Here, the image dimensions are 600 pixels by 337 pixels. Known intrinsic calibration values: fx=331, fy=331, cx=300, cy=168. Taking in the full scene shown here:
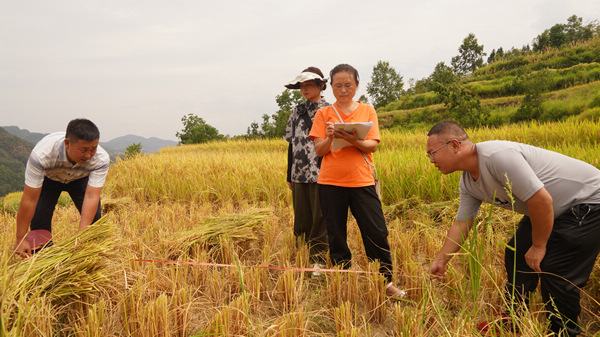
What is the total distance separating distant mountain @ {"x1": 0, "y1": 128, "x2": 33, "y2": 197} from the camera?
67562 millimetres

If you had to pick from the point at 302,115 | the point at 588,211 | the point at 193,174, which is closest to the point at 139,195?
the point at 193,174

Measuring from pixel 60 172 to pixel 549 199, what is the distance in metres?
3.19

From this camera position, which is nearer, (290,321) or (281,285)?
(290,321)

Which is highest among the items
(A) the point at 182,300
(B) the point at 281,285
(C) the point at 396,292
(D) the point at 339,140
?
(D) the point at 339,140

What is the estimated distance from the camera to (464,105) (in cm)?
1224

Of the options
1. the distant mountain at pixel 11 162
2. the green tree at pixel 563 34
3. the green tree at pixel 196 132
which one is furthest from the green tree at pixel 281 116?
the distant mountain at pixel 11 162

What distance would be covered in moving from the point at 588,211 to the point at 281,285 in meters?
1.74

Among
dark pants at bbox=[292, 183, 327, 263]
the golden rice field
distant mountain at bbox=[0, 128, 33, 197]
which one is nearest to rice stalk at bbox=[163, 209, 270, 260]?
the golden rice field

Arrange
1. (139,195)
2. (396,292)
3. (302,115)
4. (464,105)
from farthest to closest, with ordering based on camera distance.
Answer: (464,105) < (139,195) < (302,115) < (396,292)

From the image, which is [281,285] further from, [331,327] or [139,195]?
[139,195]

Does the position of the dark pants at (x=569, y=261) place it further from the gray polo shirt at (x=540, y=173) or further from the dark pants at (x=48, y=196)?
the dark pants at (x=48, y=196)

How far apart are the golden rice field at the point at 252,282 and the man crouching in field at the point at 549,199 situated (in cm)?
15

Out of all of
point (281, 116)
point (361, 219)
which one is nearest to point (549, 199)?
point (361, 219)

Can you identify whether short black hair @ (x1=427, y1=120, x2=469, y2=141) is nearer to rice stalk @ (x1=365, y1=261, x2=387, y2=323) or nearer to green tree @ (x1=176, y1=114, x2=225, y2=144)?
rice stalk @ (x1=365, y1=261, x2=387, y2=323)
